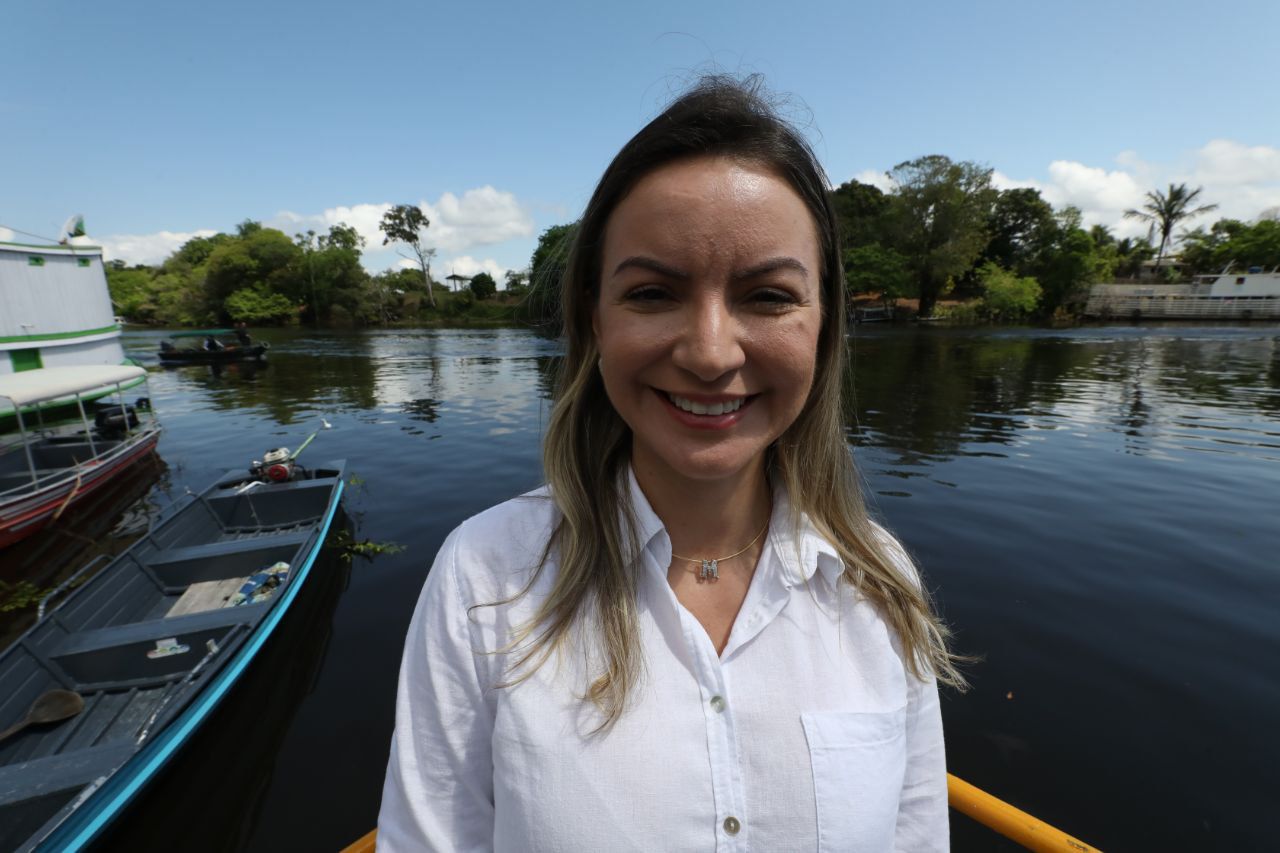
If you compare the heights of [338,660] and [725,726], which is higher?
[725,726]

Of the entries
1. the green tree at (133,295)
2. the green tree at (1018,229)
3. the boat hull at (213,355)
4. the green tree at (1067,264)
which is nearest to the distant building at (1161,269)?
the green tree at (1067,264)

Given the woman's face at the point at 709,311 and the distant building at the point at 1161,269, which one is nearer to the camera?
the woman's face at the point at 709,311

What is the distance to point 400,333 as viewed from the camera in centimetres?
5569

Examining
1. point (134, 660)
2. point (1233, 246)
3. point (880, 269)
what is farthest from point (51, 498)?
point (1233, 246)

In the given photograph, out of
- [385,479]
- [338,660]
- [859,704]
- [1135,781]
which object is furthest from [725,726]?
[385,479]

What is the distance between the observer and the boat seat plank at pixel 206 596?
21.5ft

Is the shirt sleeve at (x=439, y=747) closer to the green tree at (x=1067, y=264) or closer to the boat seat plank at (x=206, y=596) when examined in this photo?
the boat seat plank at (x=206, y=596)

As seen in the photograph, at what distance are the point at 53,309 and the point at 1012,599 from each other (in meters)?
25.2

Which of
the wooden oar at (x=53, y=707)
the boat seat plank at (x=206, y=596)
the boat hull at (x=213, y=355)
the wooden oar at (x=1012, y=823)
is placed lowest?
the boat seat plank at (x=206, y=596)

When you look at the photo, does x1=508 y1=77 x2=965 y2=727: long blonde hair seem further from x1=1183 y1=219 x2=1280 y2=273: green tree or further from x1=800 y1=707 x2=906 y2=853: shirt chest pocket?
x1=1183 y1=219 x2=1280 y2=273: green tree

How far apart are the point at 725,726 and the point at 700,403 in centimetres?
76

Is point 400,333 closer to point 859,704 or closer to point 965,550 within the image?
point 965,550

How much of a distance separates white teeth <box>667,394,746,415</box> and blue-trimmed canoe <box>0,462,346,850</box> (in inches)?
187

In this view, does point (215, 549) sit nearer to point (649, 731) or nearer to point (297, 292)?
point (649, 731)
